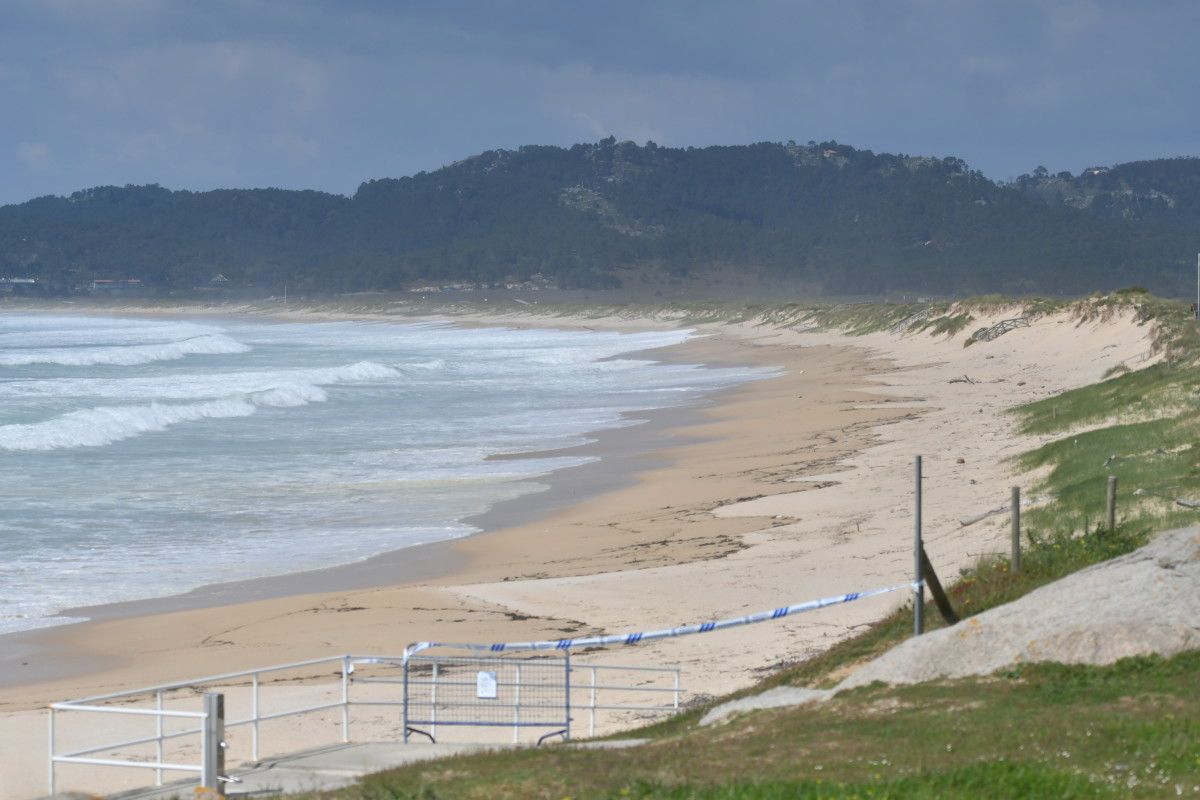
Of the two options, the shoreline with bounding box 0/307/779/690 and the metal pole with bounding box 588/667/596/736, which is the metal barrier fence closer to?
the metal pole with bounding box 588/667/596/736

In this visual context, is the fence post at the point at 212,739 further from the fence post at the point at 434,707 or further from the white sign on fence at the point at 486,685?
the white sign on fence at the point at 486,685

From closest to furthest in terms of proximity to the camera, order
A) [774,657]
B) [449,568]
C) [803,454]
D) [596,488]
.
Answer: [774,657] → [449,568] → [596,488] → [803,454]

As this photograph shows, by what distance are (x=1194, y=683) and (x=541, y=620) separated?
8582 mm

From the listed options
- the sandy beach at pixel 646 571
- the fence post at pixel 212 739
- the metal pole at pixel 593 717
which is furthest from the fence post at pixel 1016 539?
the fence post at pixel 212 739

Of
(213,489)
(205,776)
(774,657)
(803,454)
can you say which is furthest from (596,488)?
(205,776)

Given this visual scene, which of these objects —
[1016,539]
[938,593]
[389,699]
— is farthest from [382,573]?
[938,593]

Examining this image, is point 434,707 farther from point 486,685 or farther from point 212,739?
point 212,739

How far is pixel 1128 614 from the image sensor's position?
36.0 ft

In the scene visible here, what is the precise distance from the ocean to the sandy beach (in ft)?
4.64

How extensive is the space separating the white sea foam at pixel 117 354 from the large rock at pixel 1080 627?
2801 inches

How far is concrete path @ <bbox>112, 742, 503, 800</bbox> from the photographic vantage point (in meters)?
10.5

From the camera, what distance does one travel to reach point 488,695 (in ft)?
40.6

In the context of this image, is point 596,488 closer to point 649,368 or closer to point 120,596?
point 120,596

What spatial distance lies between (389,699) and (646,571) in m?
6.31
